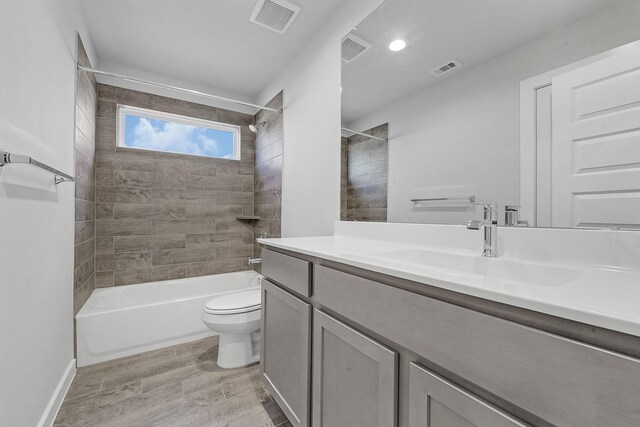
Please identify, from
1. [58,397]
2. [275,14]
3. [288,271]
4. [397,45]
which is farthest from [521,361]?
[275,14]

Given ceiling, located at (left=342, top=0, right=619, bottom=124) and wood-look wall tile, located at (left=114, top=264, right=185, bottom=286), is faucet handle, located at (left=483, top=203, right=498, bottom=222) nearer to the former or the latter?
ceiling, located at (left=342, top=0, right=619, bottom=124)

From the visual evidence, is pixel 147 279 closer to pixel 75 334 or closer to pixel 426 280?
pixel 75 334

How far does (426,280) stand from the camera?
66 centimetres

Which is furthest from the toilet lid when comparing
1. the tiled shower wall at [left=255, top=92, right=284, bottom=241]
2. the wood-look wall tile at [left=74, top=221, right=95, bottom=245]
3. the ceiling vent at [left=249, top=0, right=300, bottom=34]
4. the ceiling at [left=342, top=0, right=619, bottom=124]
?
the ceiling vent at [left=249, top=0, right=300, bottom=34]

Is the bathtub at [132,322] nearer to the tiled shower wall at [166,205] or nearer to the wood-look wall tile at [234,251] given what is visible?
the tiled shower wall at [166,205]

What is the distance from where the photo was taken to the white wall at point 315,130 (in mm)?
1893

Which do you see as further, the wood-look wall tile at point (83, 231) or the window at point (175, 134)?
the window at point (175, 134)

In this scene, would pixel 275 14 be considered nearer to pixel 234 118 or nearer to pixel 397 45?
pixel 397 45

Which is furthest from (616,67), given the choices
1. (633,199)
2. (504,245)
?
(504,245)

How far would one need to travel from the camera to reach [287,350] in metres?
1.28

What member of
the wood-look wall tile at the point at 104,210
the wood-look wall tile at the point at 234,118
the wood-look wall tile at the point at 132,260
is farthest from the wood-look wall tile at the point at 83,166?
the wood-look wall tile at the point at 234,118

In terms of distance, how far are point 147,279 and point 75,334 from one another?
2.90 ft

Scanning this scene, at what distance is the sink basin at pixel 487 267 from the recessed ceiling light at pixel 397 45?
1.11 metres

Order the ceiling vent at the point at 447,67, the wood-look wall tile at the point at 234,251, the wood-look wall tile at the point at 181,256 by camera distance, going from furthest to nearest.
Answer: the wood-look wall tile at the point at 234,251 < the wood-look wall tile at the point at 181,256 < the ceiling vent at the point at 447,67
